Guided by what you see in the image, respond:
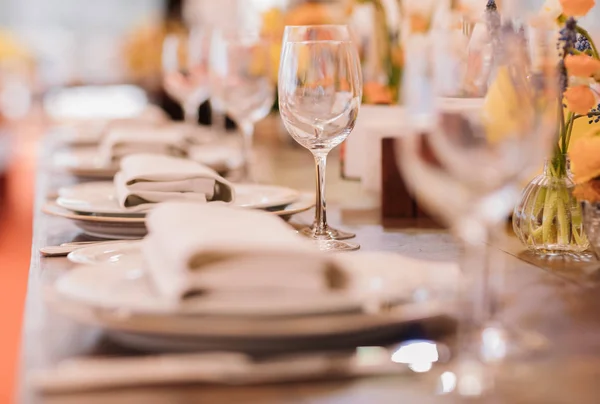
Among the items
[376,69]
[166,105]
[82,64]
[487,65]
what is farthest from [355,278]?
[82,64]

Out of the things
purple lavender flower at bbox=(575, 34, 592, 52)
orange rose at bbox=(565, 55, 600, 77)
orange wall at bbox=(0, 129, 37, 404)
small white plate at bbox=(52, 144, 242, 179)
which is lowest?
orange wall at bbox=(0, 129, 37, 404)

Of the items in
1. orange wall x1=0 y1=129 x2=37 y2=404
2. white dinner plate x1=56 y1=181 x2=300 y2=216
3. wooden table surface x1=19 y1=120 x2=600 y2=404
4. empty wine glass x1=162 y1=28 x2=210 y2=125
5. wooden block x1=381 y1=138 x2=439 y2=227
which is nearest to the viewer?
wooden table surface x1=19 y1=120 x2=600 y2=404

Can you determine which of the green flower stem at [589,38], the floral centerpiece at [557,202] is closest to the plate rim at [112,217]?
the floral centerpiece at [557,202]

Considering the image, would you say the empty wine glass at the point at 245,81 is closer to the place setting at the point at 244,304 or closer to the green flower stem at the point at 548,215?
the green flower stem at the point at 548,215

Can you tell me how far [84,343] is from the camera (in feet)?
1.84

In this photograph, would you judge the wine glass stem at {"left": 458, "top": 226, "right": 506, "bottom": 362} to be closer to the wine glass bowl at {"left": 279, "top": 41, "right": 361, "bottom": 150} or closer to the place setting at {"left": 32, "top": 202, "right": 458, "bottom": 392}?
the place setting at {"left": 32, "top": 202, "right": 458, "bottom": 392}

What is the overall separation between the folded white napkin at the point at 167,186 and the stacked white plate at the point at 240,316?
14.4 inches

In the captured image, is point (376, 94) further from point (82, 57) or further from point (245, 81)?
point (82, 57)

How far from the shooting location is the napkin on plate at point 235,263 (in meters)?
0.52

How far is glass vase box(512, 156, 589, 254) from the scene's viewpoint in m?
0.88

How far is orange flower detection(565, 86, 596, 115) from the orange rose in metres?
0.02

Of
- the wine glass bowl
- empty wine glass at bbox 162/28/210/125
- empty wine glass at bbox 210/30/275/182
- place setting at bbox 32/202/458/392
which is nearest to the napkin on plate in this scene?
place setting at bbox 32/202/458/392

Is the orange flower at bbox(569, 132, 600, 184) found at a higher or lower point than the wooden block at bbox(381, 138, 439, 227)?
higher

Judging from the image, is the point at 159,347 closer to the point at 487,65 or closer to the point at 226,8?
the point at 487,65
